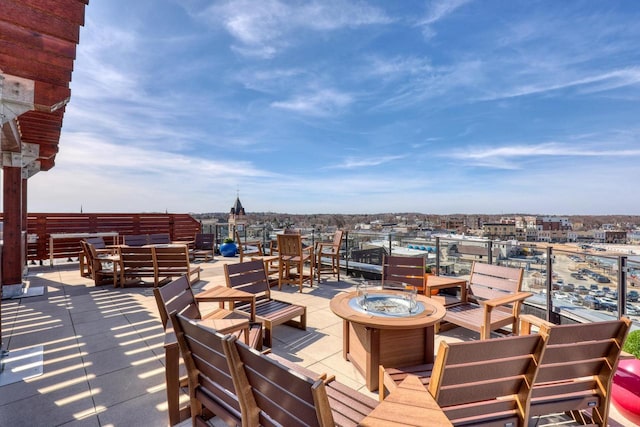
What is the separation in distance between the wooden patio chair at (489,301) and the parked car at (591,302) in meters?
0.81

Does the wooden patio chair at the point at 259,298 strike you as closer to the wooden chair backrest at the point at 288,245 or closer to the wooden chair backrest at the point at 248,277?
the wooden chair backrest at the point at 248,277

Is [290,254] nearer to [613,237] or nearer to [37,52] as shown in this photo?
[37,52]

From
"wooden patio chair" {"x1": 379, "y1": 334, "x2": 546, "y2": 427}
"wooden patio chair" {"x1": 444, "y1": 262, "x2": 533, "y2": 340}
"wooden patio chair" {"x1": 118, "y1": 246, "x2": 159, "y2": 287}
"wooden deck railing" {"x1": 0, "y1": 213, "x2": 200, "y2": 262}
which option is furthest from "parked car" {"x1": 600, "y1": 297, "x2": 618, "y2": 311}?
"wooden deck railing" {"x1": 0, "y1": 213, "x2": 200, "y2": 262}

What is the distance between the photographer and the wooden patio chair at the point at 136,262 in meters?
5.55

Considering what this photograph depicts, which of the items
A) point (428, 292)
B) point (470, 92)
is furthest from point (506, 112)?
point (428, 292)

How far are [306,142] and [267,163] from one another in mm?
3635

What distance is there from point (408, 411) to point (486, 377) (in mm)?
474

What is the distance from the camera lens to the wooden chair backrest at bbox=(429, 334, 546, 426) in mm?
1203

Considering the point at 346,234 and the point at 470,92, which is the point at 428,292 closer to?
the point at 346,234

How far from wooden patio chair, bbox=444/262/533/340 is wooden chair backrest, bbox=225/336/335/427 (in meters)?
2.27

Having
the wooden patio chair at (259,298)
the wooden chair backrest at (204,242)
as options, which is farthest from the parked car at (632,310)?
the wooden chair backrest at (204,242)

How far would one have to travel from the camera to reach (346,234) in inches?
261

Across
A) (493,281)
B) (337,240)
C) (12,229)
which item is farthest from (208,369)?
(12,229)

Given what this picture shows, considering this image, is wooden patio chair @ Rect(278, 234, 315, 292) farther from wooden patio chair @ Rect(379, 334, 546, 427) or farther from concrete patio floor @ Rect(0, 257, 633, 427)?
wooden patio chair @ Rect(379, 334, 546, 427)
